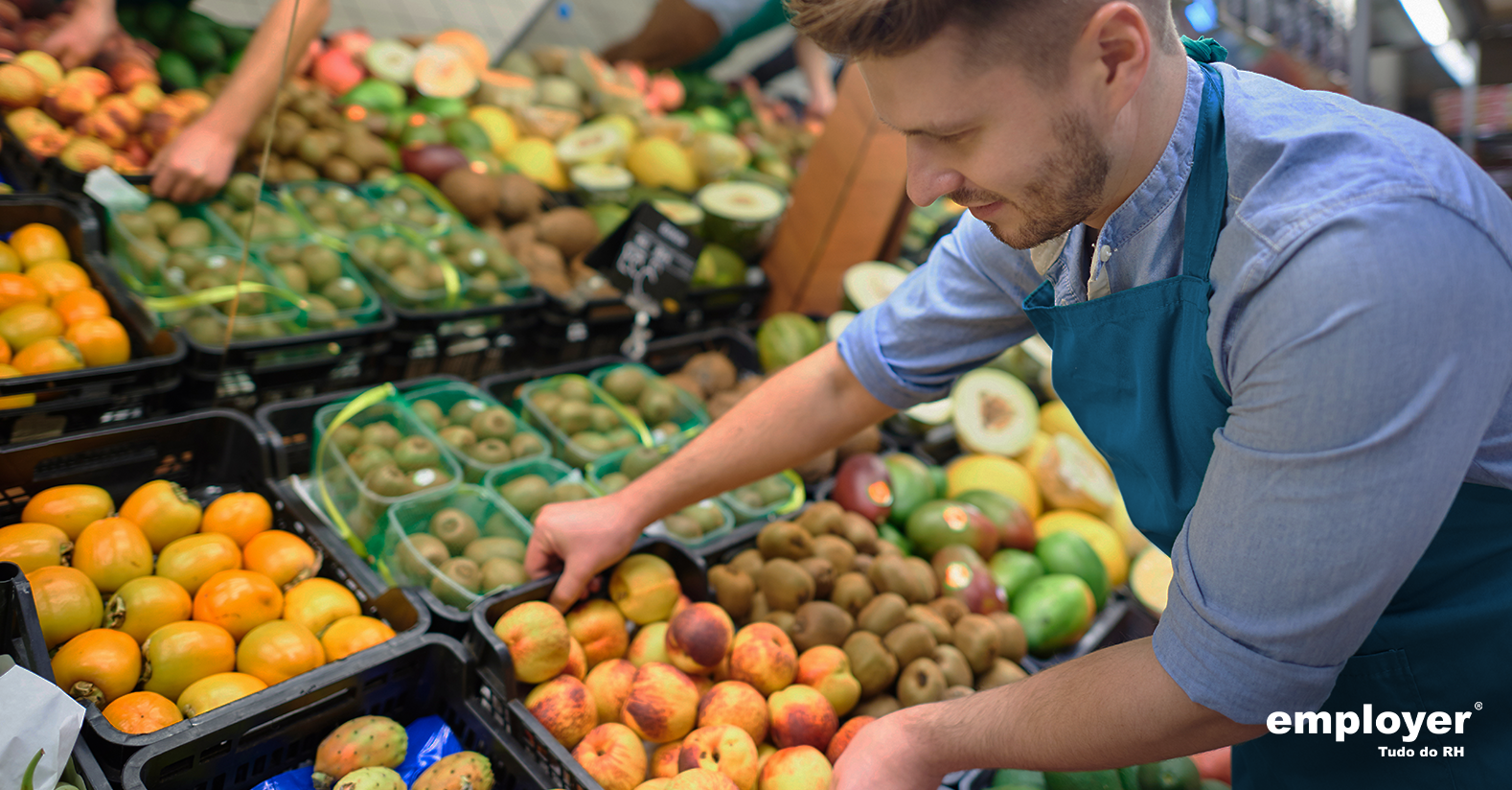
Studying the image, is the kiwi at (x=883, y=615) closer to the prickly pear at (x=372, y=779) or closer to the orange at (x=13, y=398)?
the prickly pear at (x=372, y=779)

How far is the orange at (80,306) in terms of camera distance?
6.44 feet

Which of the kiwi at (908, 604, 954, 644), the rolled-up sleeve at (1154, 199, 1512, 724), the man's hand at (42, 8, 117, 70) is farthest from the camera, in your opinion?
the man's hand at (42, 8, 117, 70)

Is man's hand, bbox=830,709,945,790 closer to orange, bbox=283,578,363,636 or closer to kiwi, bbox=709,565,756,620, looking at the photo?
kiwi, bbox=709,565,756,620

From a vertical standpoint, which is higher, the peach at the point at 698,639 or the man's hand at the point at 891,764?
the man's hand at the point at 891,764

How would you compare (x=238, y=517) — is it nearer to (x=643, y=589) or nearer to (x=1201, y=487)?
(x=643, y=589)

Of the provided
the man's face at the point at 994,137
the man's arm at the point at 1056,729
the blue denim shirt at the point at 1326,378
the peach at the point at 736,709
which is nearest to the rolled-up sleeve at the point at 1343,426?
the blue denim shirt at the point at 1326,378

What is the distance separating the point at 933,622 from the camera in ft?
6.43

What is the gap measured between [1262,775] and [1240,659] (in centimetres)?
63

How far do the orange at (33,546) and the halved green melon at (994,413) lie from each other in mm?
2403

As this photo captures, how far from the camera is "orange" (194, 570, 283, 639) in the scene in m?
1.54

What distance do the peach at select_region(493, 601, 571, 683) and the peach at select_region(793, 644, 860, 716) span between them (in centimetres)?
48

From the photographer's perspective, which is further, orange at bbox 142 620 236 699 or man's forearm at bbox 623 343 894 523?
man's forearm at bbox 623 343 894 523

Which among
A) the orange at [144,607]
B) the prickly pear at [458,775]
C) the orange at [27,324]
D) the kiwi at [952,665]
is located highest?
the orange at [27,324]

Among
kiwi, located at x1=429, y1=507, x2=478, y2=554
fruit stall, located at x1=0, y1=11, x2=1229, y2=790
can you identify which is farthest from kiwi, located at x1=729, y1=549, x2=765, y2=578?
kiwi, located at x1=429, y1=507, x2=478, y2=554
